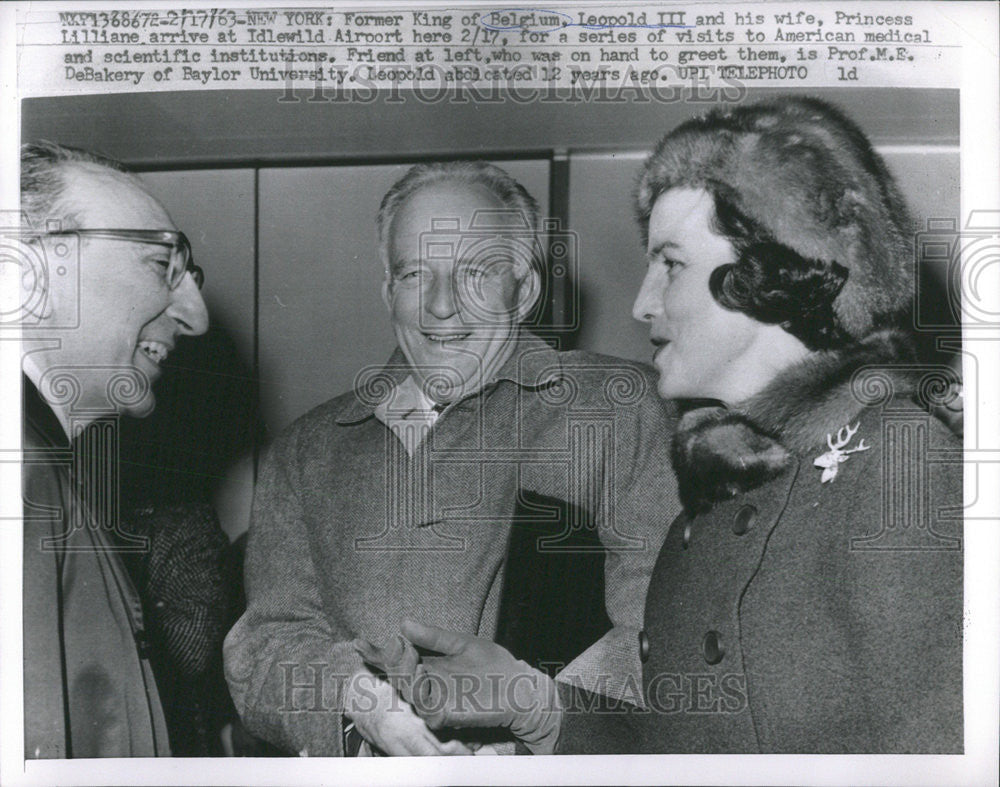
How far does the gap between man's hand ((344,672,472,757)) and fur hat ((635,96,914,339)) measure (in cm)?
74

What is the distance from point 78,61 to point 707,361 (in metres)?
1.01

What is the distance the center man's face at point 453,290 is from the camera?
150 centimetres

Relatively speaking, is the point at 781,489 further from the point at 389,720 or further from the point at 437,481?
the point at 389,720

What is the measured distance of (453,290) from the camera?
1.50 metres

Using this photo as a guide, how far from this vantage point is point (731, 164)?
145 centimetres

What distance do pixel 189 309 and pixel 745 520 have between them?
2.71ft

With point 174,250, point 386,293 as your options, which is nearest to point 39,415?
point 174,250

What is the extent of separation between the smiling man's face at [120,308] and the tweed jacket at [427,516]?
23 cm

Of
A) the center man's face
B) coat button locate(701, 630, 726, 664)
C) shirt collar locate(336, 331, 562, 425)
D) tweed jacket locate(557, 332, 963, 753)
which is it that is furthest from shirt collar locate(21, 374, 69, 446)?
coat button locate(701, 630, 726, 664)

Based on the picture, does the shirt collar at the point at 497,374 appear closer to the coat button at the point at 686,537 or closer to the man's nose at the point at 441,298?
the man's nose at the point at 441,298

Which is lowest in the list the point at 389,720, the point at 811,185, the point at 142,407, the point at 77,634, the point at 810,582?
the point at 389,720

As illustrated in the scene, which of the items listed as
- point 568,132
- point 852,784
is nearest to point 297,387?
point 568,132

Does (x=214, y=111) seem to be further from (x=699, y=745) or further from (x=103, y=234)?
(x=699, y=745)

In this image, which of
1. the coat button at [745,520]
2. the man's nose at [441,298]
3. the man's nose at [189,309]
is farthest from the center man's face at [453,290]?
the coat button at [745,520]
